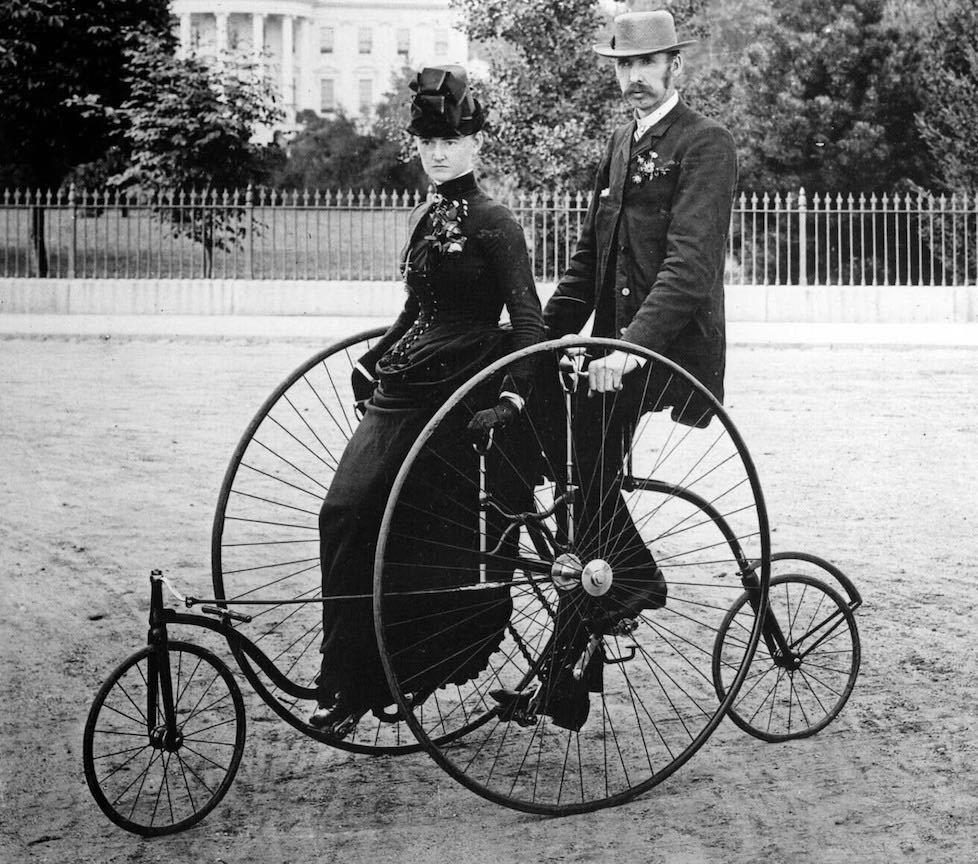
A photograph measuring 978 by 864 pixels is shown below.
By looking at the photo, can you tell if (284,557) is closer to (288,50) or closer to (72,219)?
(72,219)

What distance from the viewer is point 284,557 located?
712cm

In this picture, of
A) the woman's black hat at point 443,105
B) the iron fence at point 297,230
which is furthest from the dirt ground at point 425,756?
the iron fence at point 297,230

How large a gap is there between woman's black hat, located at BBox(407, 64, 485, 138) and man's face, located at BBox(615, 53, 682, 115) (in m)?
0.47

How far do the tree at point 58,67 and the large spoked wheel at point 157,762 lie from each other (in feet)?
77.4

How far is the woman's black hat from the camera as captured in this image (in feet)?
14.3

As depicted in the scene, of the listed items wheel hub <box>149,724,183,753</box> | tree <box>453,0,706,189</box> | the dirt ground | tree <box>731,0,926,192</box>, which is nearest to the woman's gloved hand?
the dirt ground

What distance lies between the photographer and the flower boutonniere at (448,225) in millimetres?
4438

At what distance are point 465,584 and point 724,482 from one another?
4.59m

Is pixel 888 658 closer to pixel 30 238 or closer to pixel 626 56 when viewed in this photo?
pixel 626 56

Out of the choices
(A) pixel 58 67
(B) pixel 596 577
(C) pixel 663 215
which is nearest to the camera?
(B) pixel 596 577

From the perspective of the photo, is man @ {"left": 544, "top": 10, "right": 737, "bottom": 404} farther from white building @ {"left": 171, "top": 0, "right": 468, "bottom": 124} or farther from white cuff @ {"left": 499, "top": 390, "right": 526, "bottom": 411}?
white building @ {"left": 171, "top": 0, "right": 468, "bottom": 124}

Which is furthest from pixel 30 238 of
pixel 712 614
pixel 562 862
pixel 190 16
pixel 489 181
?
pixel 190 16

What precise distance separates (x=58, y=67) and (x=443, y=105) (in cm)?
2457

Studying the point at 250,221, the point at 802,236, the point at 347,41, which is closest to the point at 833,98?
the point at 802,236
